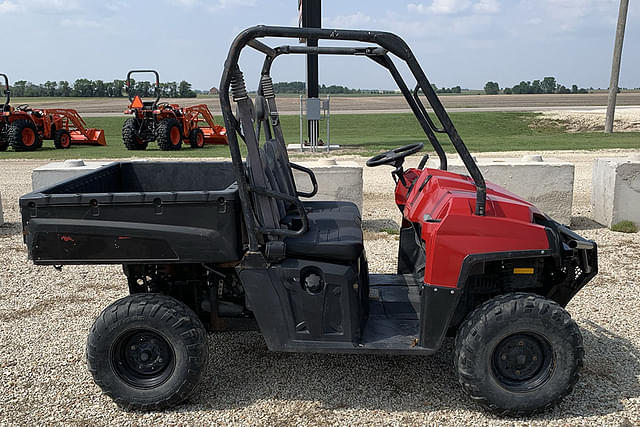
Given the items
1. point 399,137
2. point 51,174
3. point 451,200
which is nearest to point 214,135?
point 399,137

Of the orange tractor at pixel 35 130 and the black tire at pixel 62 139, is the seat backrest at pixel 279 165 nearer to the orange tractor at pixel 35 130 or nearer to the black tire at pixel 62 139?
the orange tractor at pixel 35 130

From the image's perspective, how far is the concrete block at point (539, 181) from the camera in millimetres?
7445

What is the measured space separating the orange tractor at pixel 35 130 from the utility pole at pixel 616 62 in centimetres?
1640

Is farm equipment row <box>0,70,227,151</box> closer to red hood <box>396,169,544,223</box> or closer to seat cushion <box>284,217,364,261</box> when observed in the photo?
Result: red hood <box>396,169,544,223</box>

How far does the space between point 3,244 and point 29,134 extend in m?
11.0

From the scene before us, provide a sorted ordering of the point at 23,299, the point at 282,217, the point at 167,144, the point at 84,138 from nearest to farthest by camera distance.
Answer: the point at 282,217, the point at 23,299, the point at 167,144, the point at 84,138

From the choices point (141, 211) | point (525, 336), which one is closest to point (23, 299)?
point (141, 211)

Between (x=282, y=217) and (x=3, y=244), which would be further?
(x=3, y=244)

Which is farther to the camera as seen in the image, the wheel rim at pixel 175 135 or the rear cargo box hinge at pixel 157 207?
the wheel rim at pixel 175 135

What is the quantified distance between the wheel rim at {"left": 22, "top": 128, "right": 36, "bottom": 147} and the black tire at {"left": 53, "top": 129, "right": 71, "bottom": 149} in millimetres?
535

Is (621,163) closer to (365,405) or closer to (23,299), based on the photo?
(365,405)

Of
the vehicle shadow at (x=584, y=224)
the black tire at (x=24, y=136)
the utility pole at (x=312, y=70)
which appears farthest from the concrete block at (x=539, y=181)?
the black tire at (x=24, y=136)

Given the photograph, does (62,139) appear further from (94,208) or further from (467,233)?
(467,233)

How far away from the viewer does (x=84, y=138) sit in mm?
18062
